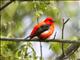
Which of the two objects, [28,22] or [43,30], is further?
[28,22]

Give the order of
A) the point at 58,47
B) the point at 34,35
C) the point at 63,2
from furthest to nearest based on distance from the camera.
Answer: the point at 63,2 < the point at 58,47 < the point at 34,35

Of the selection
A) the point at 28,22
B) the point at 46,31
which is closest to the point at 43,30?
the point at 46,31

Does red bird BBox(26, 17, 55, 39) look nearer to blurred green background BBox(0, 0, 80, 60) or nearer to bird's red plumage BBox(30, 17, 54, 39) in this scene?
bird's red plumage BBox(30, 17, 54, 39)

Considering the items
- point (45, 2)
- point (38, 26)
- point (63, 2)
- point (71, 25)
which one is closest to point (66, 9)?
point (63, 2)

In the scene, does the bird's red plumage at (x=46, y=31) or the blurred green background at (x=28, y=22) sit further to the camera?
the blurred green background at (x=28, y=22)

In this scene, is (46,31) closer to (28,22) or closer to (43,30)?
(43,30)

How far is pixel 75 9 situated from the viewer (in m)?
9.95

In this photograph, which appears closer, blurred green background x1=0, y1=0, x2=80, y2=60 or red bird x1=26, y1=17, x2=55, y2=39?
red bird x1=26, y1=17, x2=55, y2=39

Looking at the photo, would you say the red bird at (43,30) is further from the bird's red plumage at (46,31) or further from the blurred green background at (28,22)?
the blurred green background at (28,22)

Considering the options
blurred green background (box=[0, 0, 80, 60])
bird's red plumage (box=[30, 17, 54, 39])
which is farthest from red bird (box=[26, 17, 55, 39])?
blurred green background (box=[0, 0, 80, 60])

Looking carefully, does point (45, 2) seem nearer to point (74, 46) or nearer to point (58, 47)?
point (58, 47)

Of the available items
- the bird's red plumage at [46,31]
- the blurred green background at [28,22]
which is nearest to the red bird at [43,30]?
the bird's red plumage at [46,31]

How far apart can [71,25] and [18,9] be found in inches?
→ 48.1

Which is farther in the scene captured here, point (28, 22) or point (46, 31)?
point (28, 22)
